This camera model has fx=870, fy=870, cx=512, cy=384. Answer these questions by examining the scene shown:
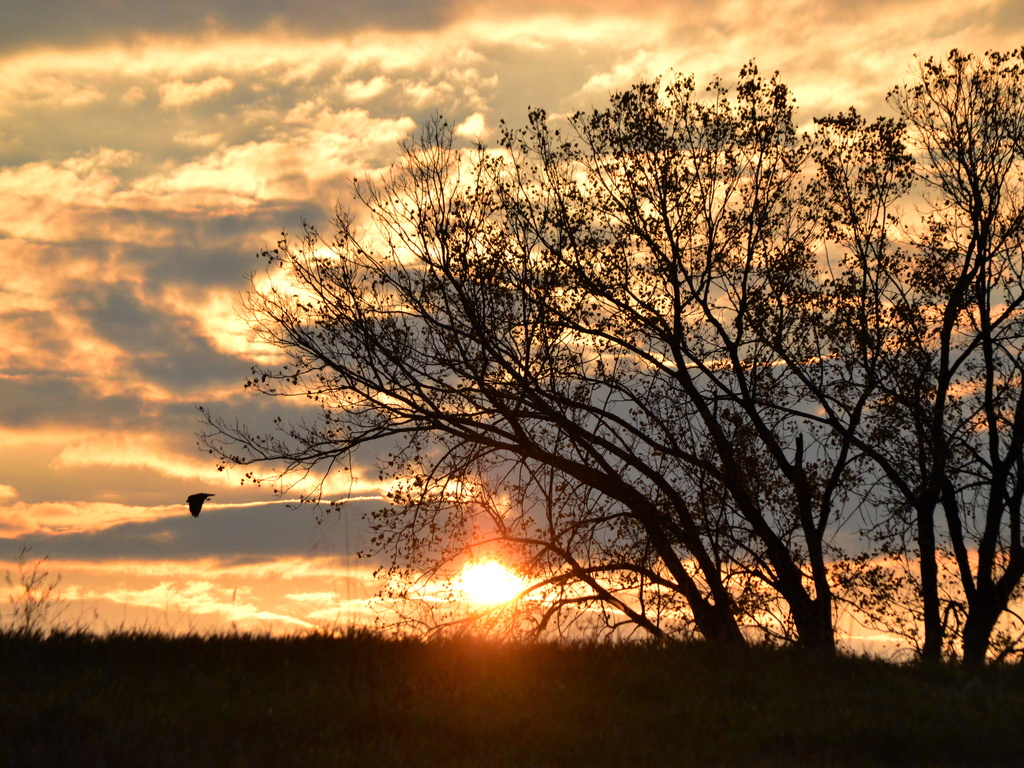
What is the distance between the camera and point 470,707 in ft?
25.9

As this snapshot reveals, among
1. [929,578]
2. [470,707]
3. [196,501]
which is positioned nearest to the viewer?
[470,707]

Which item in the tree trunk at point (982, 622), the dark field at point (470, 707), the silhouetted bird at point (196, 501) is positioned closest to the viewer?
the dark field at point (470, 707)

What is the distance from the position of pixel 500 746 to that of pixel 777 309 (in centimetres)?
1460

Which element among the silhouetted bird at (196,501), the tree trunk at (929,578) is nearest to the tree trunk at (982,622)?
the tree trunk at (929,578)

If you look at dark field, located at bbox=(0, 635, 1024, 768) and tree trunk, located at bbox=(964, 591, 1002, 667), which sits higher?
tree trunk, located at bbox=(964, 591, 1002, 667)

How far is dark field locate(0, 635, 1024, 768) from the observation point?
6598 mm

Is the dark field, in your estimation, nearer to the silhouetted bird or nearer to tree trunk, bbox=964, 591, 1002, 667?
the silhouetted bird

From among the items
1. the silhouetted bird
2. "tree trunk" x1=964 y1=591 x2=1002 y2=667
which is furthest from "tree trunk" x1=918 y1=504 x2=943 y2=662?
the silhouetted bird

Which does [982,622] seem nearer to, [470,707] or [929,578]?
[929,578]

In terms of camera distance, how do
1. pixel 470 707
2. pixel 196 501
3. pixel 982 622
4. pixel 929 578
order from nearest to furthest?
pixel 470 707 < pixel 196 501 < pixel 982 622 < pixel 929 578

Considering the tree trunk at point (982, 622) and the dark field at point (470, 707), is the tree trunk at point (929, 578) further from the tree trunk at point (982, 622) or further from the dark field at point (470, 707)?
the dark field at point (470, 707)

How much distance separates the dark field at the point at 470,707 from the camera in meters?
6.60

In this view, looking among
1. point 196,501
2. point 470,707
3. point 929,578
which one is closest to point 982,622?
point 929,578

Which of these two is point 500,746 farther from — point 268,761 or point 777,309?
point 777,309
